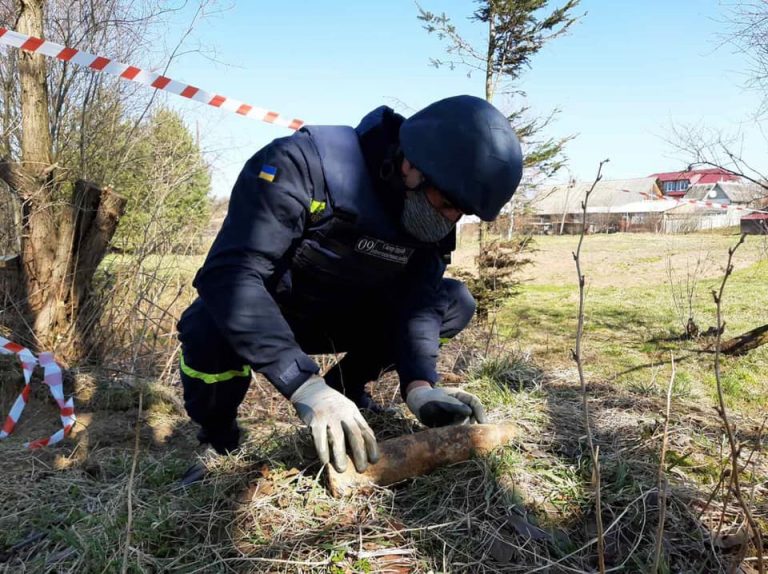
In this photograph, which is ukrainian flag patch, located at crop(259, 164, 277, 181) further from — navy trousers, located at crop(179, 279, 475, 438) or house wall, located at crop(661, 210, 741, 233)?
house wall, located at crop(661, 210, 741, 233)

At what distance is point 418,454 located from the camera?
6.09 ft

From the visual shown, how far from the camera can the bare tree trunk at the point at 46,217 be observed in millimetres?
Result: 4457

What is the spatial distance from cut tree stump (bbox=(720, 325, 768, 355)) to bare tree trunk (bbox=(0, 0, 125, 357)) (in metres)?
6.22

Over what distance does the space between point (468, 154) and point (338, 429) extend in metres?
1.04

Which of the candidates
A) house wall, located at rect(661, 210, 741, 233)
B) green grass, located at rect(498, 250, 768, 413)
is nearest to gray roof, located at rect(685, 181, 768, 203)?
green grass, located at rect(498, 250, 768, 413)

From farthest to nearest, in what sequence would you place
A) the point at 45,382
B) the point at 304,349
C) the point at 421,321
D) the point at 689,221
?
1. the point at 689,221
2. the point at 45,382
3. the point at 304,349
4. the point at 421,321

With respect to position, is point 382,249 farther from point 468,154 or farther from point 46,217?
point 46,217

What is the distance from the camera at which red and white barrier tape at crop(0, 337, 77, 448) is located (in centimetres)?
376

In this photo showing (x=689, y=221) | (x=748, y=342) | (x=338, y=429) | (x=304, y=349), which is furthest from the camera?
(x=689, y=221)

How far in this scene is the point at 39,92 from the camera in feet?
15.0

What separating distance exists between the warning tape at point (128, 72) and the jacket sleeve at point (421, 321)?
10.1 feet

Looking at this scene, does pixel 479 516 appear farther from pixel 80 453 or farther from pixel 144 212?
pixel 144 212

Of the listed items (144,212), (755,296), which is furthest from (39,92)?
(755,296)

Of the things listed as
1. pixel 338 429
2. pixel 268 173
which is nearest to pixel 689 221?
pixel 268 173
